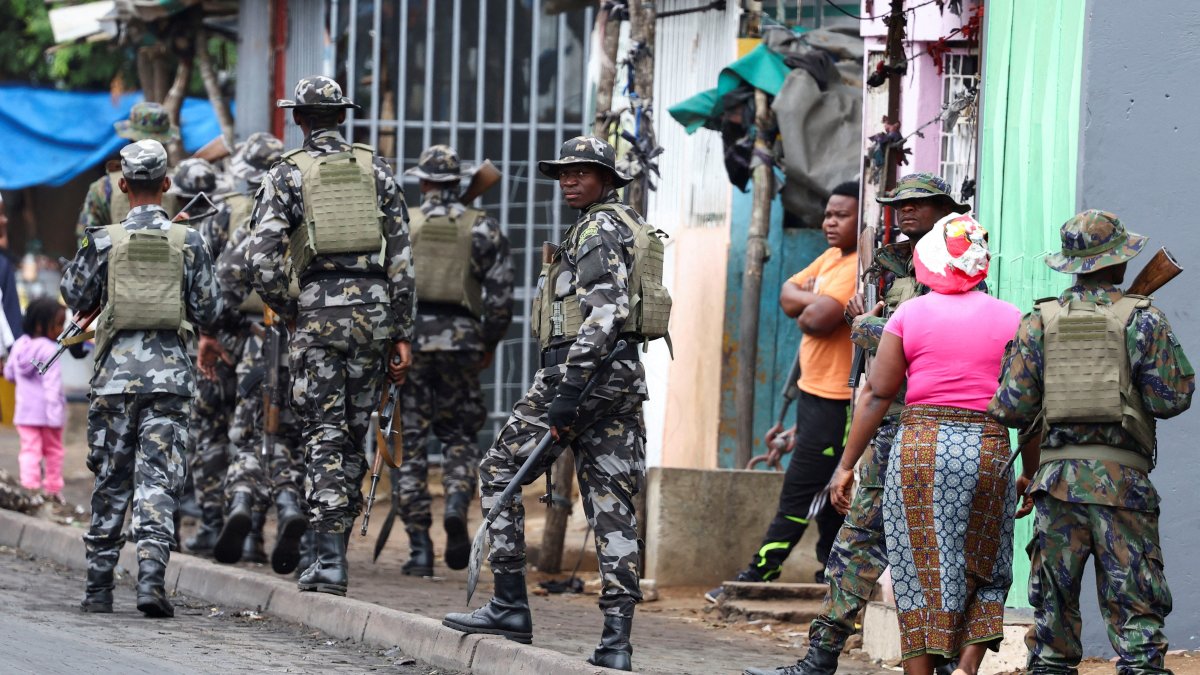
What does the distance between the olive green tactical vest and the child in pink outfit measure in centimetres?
381

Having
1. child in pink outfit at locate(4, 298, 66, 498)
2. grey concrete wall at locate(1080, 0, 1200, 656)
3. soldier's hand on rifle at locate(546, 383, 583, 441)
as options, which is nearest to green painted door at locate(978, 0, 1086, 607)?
grey concrete wall at locate(1080, 0, 1200, 656)

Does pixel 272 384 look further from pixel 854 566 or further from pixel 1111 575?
pixel 1111 575

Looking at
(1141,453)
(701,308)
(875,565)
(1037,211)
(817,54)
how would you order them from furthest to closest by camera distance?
1. (701,308)
2. (817,54)
3. (1037,211)
4. (875,565)
5. (1141,453)

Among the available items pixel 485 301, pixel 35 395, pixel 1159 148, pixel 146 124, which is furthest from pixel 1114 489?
pixel 35 395

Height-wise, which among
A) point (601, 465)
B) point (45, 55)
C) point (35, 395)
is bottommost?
point (35, 395)

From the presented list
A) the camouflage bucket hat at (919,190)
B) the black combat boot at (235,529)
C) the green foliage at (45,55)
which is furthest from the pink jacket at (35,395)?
the green foliage at (45,55)

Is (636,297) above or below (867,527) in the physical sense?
above

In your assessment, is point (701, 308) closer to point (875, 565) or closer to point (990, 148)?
point (990, 148)

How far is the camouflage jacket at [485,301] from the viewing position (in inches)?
387

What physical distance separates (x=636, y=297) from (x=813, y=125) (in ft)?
12.6

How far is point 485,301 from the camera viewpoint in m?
9.98

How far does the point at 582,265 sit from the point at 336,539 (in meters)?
2.31

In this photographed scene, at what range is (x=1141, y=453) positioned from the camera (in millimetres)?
5793

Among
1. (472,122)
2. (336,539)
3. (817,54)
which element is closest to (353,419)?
(336,539)
